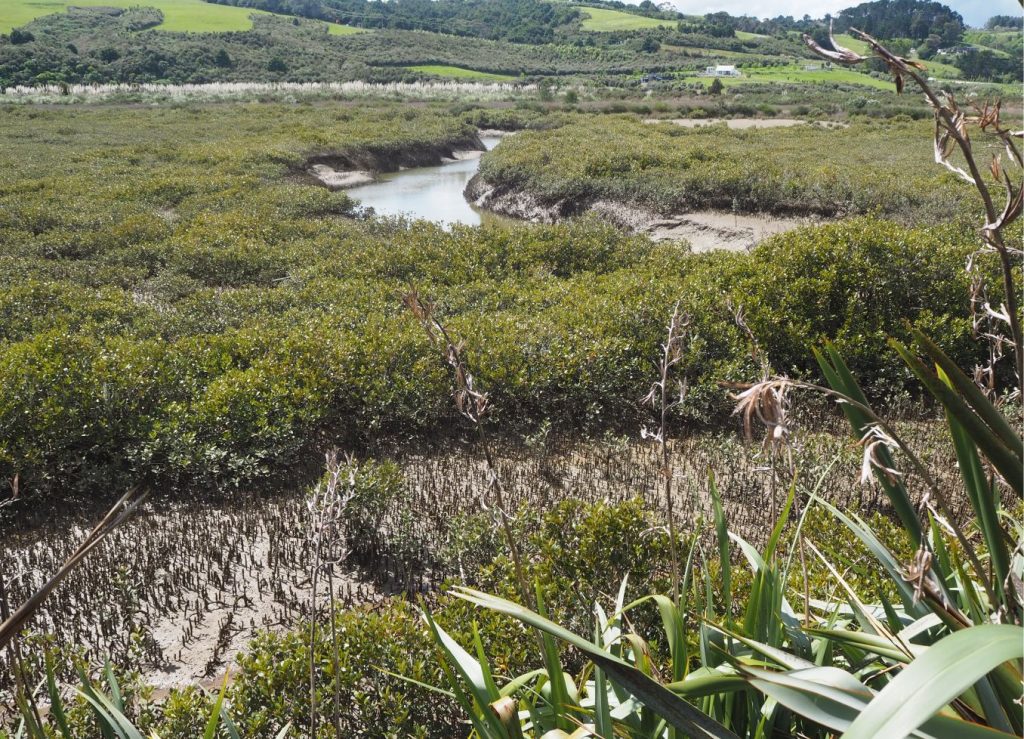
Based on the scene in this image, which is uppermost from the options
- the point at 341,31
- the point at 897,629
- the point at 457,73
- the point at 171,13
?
the point at 171,13

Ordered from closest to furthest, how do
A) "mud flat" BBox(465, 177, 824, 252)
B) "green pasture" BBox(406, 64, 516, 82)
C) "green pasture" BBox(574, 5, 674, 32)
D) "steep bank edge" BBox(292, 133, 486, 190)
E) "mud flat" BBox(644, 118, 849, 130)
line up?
"mud flat" BBox(465, 177, 824, 252) < "steep bank edge" BBox(292, 133, 486, 190) < "mud flat" BBox(644, 118, 849, 130) < "green pasture" BBox(406, 64, 516, 82) < "green pasture" BBox(574, 5, 674, 32)

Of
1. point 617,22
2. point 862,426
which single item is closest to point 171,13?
point 617,22

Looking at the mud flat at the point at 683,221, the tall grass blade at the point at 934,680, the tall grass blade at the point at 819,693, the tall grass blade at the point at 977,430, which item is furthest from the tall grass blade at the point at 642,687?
the mud flat at the point at 683,221

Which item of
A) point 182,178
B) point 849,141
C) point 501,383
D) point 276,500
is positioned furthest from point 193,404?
point 849,141

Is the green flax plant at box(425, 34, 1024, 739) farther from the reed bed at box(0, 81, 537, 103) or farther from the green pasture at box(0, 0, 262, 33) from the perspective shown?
the green pasture at box(0, 0, 262, 33)

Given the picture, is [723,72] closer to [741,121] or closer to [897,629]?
[741,121]

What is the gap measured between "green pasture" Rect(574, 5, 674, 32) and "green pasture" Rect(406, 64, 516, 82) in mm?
55055

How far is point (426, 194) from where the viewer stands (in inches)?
1075

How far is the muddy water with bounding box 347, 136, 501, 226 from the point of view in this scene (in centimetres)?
2345

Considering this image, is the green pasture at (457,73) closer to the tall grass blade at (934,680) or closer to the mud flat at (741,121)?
the mud flat at (741,121)

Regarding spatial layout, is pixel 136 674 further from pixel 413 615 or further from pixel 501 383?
pixel 501 383

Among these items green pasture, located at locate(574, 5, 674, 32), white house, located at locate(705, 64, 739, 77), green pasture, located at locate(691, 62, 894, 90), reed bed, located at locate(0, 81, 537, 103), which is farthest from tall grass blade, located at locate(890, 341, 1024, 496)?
green pasture, located at locate(574, 5, 674, 32)

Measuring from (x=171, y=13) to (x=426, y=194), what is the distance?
112m

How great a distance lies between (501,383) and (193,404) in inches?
112
